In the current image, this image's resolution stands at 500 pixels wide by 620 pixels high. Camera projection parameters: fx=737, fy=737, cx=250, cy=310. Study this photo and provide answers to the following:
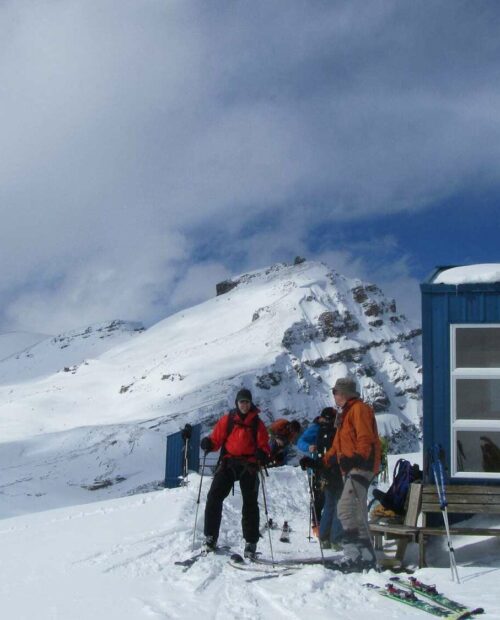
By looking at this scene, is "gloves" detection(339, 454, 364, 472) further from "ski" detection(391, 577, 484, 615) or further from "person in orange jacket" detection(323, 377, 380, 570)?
"ski" detection(391, 577, 484, 615)

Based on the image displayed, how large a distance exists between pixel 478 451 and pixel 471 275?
2031 millimetres

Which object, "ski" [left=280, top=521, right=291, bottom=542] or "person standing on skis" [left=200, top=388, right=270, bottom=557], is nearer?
"person standing on skis" [left=200, top=388, right=270, bottom=557]

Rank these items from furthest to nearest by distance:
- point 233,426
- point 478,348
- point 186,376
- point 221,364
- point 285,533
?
point 221,364 < point 186,376 < point 285,533 < point 478,348 < point 233,426

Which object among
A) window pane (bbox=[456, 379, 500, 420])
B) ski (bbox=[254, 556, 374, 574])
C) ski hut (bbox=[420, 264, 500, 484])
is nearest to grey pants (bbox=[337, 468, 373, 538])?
ski (bbox=[254, 556, 374, 574])

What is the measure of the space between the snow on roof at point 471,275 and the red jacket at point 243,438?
2.61 metres

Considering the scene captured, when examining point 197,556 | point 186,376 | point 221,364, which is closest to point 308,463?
A: point 197,556

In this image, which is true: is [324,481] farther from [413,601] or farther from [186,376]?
[186,376]

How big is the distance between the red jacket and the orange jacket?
95 cm

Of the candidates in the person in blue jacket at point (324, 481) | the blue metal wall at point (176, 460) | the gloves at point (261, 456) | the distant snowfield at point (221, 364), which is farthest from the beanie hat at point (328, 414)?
the distant snowfield at point (221, 364)

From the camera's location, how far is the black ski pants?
25.7 ft

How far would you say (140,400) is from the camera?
9025 centimetres

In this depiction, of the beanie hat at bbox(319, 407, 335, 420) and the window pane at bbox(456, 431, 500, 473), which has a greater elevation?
the beanie hat at bbox(319, 407, 335, 420)

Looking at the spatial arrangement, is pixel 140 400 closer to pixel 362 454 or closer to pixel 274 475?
pixel 274 475

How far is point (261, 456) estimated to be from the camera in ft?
26.0
